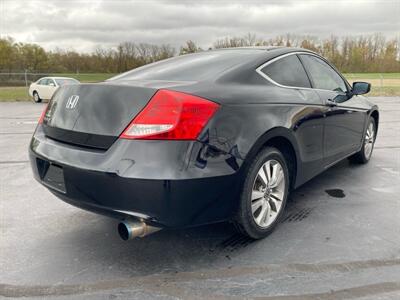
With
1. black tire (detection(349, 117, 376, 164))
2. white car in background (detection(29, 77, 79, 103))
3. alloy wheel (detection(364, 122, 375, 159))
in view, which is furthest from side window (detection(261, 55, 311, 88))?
white car in background (detection(29, 77, 79, 103))

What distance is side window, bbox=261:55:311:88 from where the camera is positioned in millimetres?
3072

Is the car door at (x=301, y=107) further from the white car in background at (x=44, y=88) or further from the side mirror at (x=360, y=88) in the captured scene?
the white car in background at (x=44, y=88)

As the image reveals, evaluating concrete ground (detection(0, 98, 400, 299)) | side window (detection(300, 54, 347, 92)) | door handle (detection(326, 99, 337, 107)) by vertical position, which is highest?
side window (detection(300, 54, 347, 92))

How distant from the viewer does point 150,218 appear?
2240 mm

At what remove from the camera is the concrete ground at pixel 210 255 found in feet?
7.41

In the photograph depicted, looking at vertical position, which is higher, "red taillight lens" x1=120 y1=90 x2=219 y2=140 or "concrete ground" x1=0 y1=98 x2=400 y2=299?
"red taillight lens" x1=120 y1=90 x2=219 y2=140

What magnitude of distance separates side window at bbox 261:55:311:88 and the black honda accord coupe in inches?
0.5

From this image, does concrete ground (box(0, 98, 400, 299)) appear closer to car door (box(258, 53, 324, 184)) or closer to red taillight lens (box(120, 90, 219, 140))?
car door (box(258, 53, 324, 184))

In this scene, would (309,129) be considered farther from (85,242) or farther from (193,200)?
(85,242)

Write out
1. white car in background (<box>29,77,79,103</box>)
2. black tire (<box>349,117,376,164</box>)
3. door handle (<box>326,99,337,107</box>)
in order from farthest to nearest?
white car in background (<box>29,77,79,103</box>) → black tire (<box>349,117,376,164</box>) → door handle (<box>326,99,337,107</box>)

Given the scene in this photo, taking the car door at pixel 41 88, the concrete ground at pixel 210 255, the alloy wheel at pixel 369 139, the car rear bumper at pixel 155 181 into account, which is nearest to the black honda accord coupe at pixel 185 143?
the car rear bumper at pixel 155 181

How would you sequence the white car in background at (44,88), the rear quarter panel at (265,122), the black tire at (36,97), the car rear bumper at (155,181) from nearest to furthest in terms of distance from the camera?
the car rear bumper at (155,181) < the rear quarter panel at (265,122) < the white car in background at (44,88) < the black tire at (36,97)

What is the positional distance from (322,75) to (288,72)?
2.63 feet

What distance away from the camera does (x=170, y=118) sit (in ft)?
7.25
